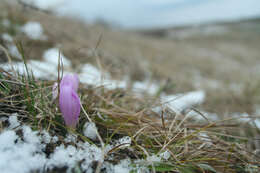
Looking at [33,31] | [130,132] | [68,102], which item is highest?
[33,31]

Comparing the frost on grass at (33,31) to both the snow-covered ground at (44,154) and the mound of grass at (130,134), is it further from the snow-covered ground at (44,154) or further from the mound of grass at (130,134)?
the snow-covered ground at (44,154)

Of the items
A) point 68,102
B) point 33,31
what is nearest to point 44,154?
point 68,102

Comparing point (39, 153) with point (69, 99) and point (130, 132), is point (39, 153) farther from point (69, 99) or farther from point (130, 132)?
point (130, 132)

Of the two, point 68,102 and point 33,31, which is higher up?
point 33,31

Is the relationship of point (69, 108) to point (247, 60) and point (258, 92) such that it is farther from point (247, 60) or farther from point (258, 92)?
point (247, 60)

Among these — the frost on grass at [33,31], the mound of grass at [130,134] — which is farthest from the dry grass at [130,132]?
the frost on grass at [33,31]

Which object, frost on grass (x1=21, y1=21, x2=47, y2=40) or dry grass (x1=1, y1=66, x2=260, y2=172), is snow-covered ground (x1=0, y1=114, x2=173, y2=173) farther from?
frost on grass (x1=21, y1=21, x2=47, y2=40)
